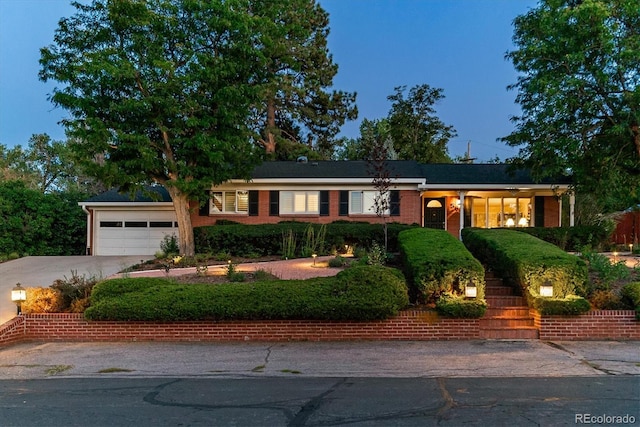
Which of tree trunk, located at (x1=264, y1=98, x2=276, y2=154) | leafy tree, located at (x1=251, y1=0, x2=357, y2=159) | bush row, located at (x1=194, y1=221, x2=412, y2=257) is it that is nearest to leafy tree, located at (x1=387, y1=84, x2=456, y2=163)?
leafy tree, located at (x1=251, y1=0, x2=357, y2=159)

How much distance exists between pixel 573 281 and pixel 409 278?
3.13 m

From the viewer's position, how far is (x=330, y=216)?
18.8 m

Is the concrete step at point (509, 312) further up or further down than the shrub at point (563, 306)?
further down

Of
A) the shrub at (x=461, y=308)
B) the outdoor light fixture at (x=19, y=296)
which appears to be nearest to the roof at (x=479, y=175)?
the shrub at (x=461, y=308)

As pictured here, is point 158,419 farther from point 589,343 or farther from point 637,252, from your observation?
point 637,252

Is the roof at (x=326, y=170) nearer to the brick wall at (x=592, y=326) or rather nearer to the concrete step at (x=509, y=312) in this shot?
the concrete step at (x=509, y=312)

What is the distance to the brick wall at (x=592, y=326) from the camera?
8125 millimetres

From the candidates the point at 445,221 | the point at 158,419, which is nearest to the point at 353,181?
the point at 445,221

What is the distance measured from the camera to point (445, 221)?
19984 mm

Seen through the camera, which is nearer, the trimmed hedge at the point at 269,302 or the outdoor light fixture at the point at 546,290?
the trimmed hedge at the point at 269,302

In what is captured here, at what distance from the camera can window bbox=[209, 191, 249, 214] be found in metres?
19.2

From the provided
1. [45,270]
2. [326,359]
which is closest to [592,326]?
[326,359]

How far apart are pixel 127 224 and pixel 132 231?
1.34ft

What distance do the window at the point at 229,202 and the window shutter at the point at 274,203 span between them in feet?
3.38
